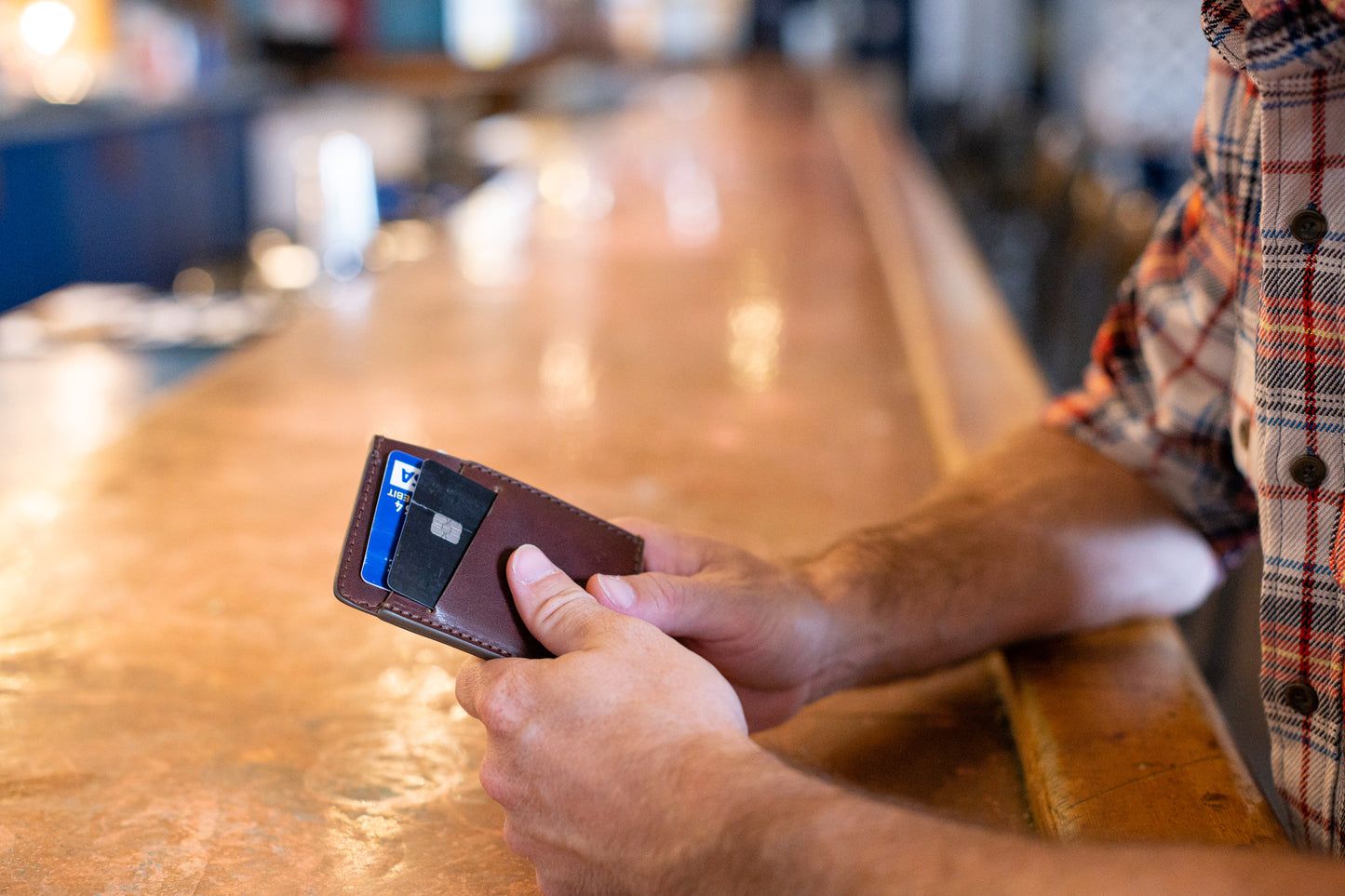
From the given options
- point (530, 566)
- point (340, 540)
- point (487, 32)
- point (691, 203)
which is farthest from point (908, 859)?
point (487, 32)

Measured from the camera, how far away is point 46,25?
7785 mm

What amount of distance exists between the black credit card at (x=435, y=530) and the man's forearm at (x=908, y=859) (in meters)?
0.20

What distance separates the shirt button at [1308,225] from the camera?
2.19 feet

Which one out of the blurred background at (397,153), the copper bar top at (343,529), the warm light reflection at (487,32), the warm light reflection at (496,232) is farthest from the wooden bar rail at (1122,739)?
the warm light reflection at (487,32)

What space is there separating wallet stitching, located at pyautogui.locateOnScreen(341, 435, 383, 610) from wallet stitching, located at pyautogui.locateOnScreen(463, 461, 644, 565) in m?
0.05

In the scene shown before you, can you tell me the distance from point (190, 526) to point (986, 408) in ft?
3.33

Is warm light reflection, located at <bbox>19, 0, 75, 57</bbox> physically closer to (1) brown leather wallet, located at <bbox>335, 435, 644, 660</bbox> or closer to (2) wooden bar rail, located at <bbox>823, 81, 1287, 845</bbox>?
(2) wooden bar rail, located at <bbox>823, 81, 1287, 845</bbox>

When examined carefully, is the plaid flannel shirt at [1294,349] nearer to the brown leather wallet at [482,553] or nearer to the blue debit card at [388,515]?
the brown leather wallet at [482,553]

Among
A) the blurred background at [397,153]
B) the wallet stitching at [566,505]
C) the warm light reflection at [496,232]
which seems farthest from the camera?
the blurred background at [397,153]

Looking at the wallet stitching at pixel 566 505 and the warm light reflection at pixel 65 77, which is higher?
the wallet stitching at pixel 566 505

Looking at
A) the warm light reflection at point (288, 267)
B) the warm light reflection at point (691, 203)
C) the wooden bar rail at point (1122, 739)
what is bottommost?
the warm light reflection at point (288, 267)

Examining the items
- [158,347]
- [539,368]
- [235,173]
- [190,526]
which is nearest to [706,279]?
[539,368]

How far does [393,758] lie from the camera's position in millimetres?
783

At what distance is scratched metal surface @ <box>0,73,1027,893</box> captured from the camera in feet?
2.31
